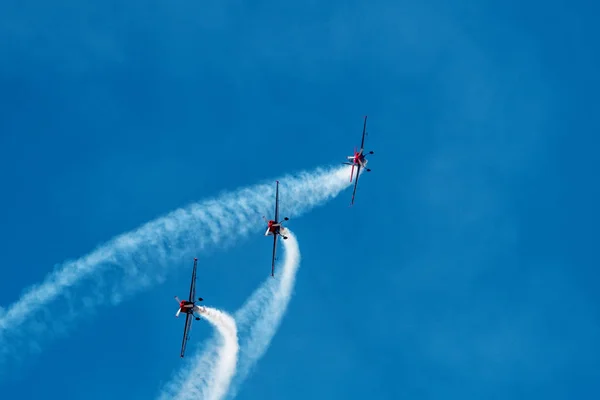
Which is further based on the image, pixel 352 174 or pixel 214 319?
pixel 352 174

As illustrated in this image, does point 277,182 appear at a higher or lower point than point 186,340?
higher

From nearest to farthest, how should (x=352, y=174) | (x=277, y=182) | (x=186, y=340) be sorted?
(x=186, y=340), (x=277, y=182), (x=352, y=174)

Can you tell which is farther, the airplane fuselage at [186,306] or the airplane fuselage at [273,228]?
the airplane fuselage at [273,228]

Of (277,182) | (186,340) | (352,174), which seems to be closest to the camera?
(186,340)

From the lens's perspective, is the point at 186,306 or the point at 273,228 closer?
the point at 186,306

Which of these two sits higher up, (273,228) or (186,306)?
(273,228)

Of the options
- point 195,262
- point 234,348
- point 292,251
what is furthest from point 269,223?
→ point 234,348

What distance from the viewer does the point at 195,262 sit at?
84.4 meters

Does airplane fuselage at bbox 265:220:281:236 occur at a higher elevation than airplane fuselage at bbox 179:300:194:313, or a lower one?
higher

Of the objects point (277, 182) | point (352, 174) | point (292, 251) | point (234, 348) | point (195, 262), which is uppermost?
point (352, 174)

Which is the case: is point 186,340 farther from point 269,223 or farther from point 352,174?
point 352,174

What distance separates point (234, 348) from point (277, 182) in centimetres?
2495

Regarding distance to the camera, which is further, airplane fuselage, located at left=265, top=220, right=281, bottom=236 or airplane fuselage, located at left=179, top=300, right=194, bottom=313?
airplane fuselage, located at left=265, top=220, right=281, bottom=236

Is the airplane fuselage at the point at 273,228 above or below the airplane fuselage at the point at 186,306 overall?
above
